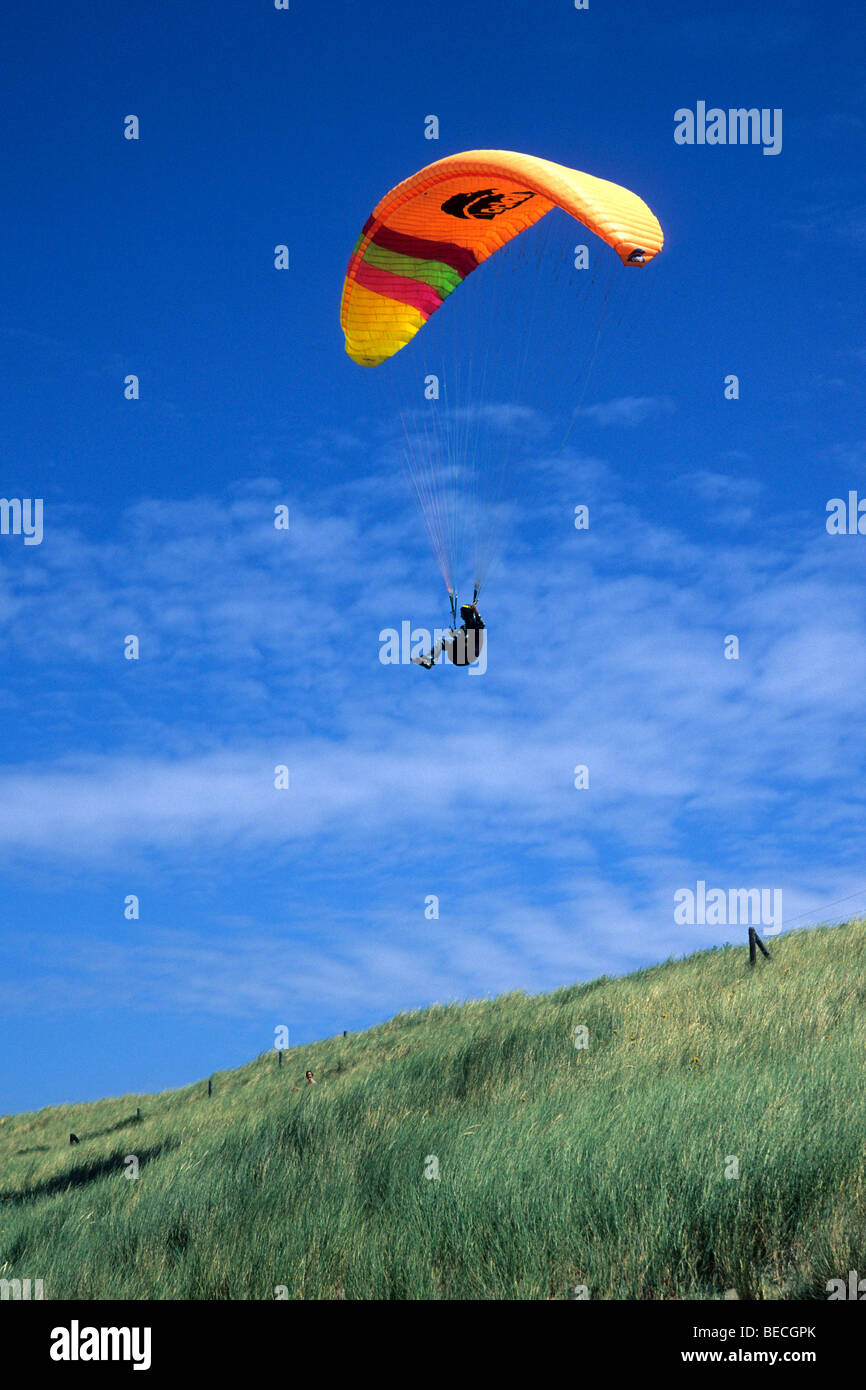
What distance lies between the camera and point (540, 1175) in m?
7.27

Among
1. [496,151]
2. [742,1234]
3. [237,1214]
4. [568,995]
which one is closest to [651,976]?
[568,995]

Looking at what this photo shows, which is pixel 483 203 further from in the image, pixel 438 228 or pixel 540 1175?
pixel 540 1175

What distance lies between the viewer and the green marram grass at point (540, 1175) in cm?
607

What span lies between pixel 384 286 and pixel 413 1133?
10.8 m

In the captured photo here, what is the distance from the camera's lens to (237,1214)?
8.83 m

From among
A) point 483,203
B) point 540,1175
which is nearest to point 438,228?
point 483,203

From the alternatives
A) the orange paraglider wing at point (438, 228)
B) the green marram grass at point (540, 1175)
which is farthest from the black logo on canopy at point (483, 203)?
the green marram grass at point (540, 1175)

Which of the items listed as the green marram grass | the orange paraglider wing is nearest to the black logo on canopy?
the orange paraglider wing

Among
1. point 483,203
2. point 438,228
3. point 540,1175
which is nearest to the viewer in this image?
point 540,1175

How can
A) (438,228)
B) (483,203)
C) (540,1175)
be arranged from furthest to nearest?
(438,228) → (483,203) → (540,1175)

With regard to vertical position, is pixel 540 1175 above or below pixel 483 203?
below

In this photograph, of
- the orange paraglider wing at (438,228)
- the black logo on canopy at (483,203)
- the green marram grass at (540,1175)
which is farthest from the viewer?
the black logo on canopy at (483,203)

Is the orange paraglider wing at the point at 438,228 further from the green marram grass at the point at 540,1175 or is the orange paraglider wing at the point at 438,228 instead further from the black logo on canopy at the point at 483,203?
the green marram grass at the point at 540,1175
